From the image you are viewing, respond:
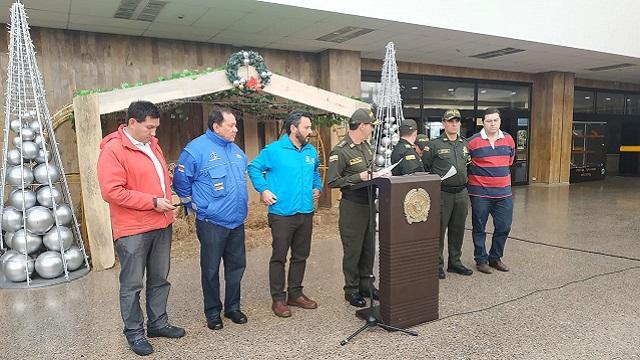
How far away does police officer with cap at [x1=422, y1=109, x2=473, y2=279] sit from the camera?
4.11 m

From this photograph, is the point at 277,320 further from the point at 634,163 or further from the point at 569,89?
the point at 634,163

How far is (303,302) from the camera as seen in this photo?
11.4 feet

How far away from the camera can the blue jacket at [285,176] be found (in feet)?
10.7

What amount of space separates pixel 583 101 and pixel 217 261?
13.5 metres

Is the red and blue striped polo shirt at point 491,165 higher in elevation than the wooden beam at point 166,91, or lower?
lower

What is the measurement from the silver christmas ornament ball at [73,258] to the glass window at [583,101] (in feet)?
43.0

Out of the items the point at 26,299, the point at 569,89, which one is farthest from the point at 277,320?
the point at 569,89

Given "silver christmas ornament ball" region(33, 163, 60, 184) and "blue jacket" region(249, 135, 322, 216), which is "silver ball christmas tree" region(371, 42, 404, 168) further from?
"silver christmas ornament ball" region(33, 163, 60, 184)

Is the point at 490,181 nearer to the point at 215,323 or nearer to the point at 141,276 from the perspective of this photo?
the point at 215,323

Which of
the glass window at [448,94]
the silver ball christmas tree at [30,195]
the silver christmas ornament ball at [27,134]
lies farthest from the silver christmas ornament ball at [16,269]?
the glass window at [448,94]

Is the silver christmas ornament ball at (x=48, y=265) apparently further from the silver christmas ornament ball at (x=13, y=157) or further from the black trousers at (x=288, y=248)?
the black trousers at (x=288, y=248)

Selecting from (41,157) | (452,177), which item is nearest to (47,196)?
(41,157)

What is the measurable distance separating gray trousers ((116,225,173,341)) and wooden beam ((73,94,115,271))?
6.72ft

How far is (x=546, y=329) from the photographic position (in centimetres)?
304
